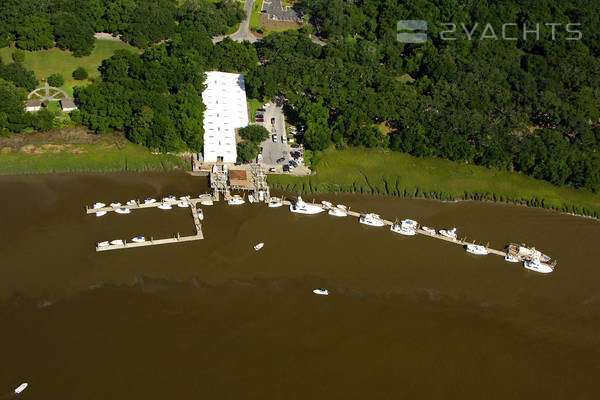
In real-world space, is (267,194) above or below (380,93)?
below

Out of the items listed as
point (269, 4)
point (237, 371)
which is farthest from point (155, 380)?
point (269, 4)

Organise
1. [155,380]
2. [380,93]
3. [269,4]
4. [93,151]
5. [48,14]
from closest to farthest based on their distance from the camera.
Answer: [155,380] < [93,151] < [380,93] < [48,14] < [269,4]

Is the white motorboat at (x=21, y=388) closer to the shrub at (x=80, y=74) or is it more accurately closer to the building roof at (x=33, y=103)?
the building roof at (x=33, y=103)

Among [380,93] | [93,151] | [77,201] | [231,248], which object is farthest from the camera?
[380,93]

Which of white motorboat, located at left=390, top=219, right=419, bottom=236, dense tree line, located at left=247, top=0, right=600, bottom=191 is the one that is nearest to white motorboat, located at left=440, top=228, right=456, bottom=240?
white motorboat, located at left=390, top=219, right=419, bottom=236

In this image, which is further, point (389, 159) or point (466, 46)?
point (466, 46)

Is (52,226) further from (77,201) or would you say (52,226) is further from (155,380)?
(155,380)

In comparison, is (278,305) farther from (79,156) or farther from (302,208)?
(79,156)
